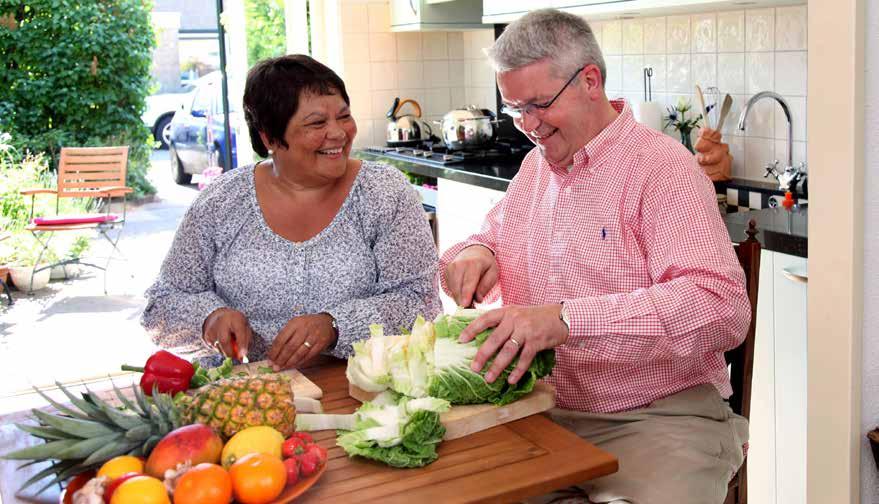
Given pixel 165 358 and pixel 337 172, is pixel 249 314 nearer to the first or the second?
pixel 337 172

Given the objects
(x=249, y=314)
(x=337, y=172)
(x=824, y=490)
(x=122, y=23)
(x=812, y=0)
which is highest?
(x=122, y=23)

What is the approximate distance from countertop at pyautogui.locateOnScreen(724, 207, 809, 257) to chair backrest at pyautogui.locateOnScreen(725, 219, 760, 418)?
603mm

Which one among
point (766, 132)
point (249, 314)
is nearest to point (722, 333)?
point (249, 314)

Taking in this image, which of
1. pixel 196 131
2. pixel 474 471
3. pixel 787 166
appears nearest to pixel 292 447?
pixel 474 471

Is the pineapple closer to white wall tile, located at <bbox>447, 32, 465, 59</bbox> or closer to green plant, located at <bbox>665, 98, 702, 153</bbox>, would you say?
green plant, located at <bbox>665, 98, 702, 153</bbox>

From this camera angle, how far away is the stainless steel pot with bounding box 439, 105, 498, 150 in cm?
469

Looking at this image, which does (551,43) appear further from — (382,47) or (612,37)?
(382,47)

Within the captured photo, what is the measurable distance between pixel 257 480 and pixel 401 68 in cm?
451

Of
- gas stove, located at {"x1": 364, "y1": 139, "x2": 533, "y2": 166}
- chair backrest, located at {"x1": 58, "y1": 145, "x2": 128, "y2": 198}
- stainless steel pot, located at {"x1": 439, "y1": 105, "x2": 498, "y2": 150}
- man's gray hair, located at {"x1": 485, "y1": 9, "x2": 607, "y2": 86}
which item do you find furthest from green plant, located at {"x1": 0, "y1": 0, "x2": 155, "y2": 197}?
man's gray hair, located at {"x1": 485, "y1": 9, "x2": 607, "y2": 86}

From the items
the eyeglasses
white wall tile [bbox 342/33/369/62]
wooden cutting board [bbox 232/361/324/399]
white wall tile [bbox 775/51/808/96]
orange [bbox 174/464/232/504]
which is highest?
white wall tile [bbox 342/33/369/62]

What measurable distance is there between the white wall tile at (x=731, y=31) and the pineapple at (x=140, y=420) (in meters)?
2.49

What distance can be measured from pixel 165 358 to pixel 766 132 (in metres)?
2.40

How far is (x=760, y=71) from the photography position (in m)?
3.39

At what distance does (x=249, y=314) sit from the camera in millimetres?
2363
